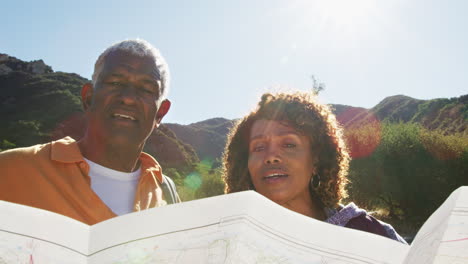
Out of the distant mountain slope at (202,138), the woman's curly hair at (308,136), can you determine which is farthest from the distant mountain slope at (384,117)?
the woman's curly hair at (308,136)

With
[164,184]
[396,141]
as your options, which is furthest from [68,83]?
[164,184]

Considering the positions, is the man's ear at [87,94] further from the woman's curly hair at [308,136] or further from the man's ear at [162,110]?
the woman's curly hair at [308,136]

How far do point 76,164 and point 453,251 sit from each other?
1.70 metres

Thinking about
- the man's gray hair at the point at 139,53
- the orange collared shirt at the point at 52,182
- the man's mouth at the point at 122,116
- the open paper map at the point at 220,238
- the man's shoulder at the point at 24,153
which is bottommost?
the open paper map at the point at 220,238

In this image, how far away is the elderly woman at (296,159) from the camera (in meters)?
2.12

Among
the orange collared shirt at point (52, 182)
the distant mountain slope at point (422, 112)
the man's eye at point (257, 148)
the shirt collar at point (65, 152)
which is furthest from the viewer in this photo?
the distant mountain slope at point (422, 112)

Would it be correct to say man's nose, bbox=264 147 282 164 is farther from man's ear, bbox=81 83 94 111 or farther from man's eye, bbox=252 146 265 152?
man's ear, bbox=81 83 94 111

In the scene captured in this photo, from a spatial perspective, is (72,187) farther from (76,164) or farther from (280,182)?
(280,182)

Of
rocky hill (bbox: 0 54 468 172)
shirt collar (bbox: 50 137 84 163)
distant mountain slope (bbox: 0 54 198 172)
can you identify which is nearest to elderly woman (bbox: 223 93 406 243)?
shirt collar (bbox: 50 137 84 163)

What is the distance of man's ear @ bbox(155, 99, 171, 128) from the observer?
2482 mm

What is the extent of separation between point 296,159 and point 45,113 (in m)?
43.9

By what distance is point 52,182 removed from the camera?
191cm

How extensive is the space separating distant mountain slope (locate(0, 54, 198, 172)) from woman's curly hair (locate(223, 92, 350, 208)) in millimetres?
34131

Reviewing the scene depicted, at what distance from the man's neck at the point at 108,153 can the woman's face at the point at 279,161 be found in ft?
2.23
